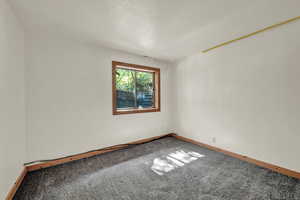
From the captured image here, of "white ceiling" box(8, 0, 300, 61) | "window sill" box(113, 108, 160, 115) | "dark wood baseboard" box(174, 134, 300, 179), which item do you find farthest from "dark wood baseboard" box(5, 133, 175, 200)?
"white ceiling" box(8, 0, 300, 61)

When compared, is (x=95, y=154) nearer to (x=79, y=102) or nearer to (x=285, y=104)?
(x=79, y=102)

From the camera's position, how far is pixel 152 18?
1779mm

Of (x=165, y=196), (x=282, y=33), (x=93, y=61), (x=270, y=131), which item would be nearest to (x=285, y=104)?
(x=270, y=131)

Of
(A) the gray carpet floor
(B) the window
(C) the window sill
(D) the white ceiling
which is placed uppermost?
(D) the white ceiling

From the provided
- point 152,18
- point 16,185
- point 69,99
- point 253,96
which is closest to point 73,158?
point 16,185

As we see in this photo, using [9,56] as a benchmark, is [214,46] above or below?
above

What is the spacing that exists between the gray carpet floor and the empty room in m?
0.02

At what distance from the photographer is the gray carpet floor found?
58.2 inches

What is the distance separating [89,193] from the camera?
59.8 inches

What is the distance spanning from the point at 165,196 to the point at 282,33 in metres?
2.93

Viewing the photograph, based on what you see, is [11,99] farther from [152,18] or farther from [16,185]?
[152,18]

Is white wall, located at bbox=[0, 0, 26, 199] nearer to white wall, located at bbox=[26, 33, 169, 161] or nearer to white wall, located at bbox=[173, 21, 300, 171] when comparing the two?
white wall, located at bbox=[26, 33, 169, 161]

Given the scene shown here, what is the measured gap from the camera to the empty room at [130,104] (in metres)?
1.54

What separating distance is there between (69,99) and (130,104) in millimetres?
1370
